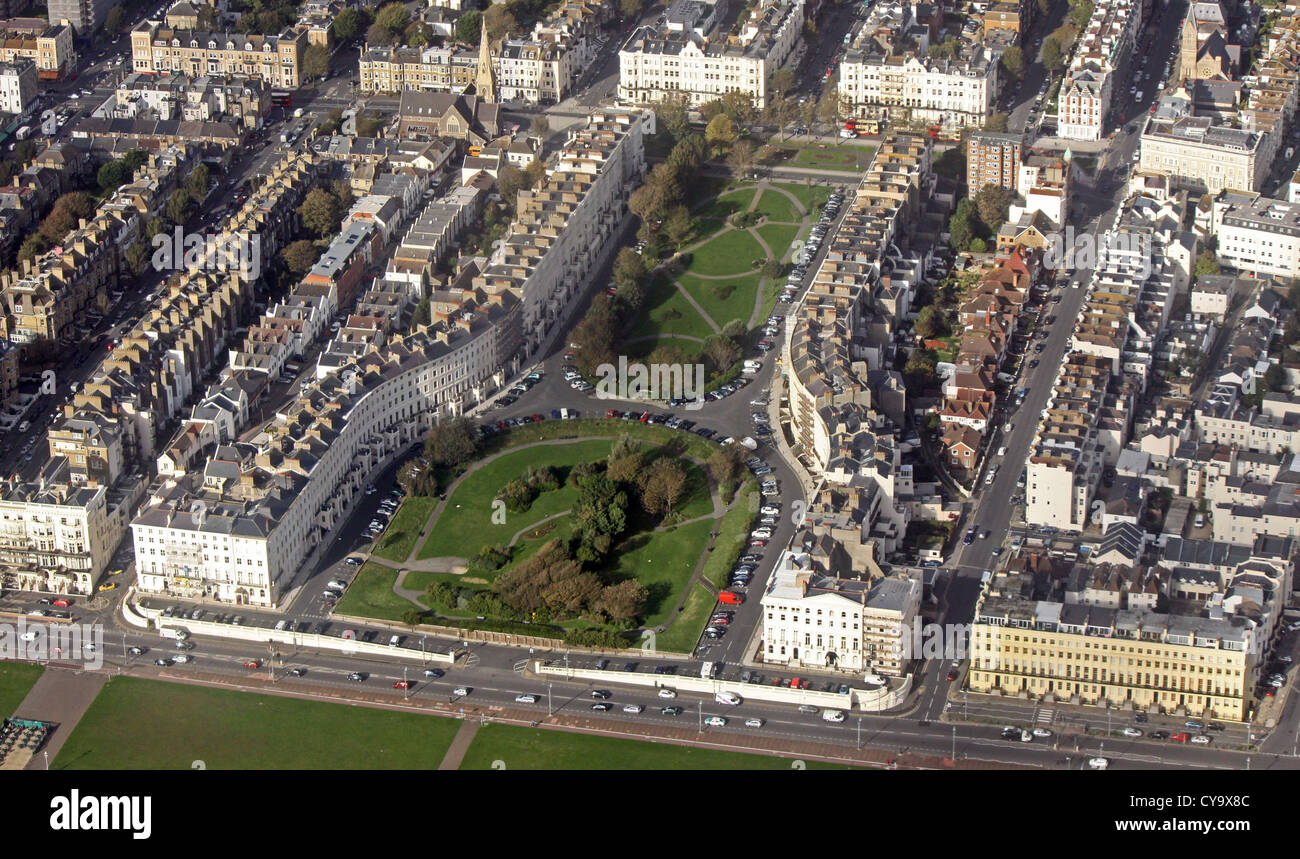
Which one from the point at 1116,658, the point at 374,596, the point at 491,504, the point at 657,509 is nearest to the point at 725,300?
the point at 657,509

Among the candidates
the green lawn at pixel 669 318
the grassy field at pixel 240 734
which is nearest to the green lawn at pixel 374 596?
the grassy field at pixel 240 734

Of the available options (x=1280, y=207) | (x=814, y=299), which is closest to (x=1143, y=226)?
(x=1280, y=207)

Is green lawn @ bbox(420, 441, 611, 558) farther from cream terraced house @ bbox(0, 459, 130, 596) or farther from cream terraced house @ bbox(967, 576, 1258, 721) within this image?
cream terraced house @ bbox(967, 576, 1258, 721)

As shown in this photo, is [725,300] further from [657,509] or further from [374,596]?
[374,596]

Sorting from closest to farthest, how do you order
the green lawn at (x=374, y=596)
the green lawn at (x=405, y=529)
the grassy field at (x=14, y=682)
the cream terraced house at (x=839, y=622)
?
the cream terraced house at (x=839, y=622)
the grassy field at (x=14, y=682)
the green lawn at (x=374, y=596)
the green lawn at (x=405, y=529)

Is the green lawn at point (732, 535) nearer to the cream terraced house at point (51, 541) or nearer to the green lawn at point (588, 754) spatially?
the green lawn at point (588, 754)
